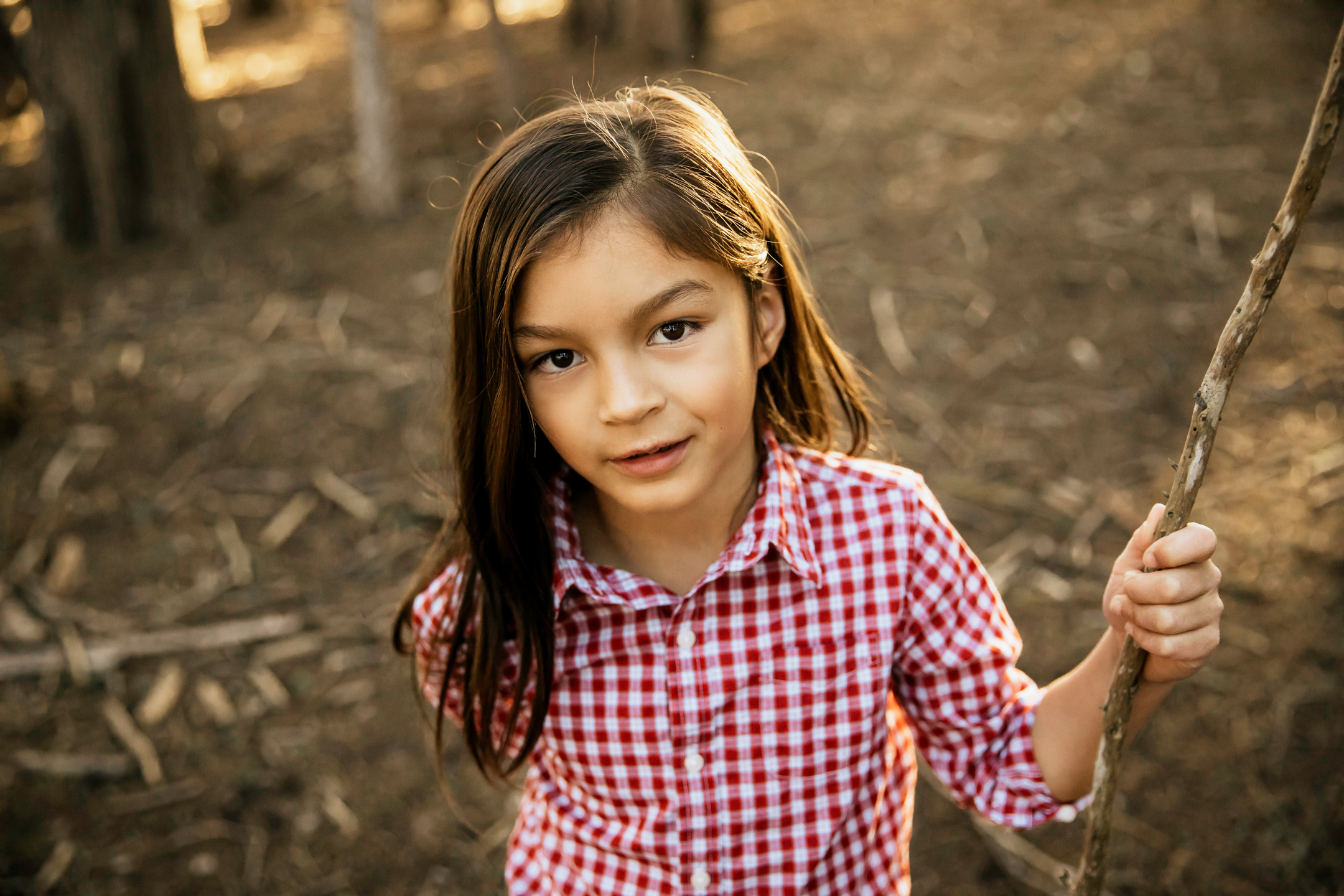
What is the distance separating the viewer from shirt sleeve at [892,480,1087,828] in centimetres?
144

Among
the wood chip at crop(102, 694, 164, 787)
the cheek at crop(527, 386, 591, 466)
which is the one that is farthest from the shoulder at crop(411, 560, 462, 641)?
the wood chip at crop(102, 694, 164, 787)

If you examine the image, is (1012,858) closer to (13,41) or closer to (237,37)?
(13,41)

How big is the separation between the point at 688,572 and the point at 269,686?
2.01 meters

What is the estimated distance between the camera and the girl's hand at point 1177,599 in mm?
1069

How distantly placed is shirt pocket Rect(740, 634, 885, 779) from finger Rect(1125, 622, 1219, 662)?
1.46 ft

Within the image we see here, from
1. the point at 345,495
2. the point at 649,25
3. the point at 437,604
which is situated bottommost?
the point at 345,495

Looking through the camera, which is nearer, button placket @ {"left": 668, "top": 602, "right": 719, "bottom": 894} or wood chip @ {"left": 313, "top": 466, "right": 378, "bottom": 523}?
button placket @ {"left": 668, "top": 602, "right": 719, "bottom": 894}

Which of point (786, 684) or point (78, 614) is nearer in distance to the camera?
point (786, 684)

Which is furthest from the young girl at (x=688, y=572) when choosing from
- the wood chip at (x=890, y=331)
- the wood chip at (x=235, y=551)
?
the wood chip at (x=890, y=331)

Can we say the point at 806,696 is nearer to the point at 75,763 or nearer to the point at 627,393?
the point at 627,393

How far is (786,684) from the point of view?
1.48 meters

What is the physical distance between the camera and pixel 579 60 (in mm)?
6930

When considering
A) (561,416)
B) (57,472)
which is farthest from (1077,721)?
(57,472)

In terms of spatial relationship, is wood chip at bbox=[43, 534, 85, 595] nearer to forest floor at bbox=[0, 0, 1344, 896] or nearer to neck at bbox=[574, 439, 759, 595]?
forest floor at bbox=[0, 0, 1344, 896]
